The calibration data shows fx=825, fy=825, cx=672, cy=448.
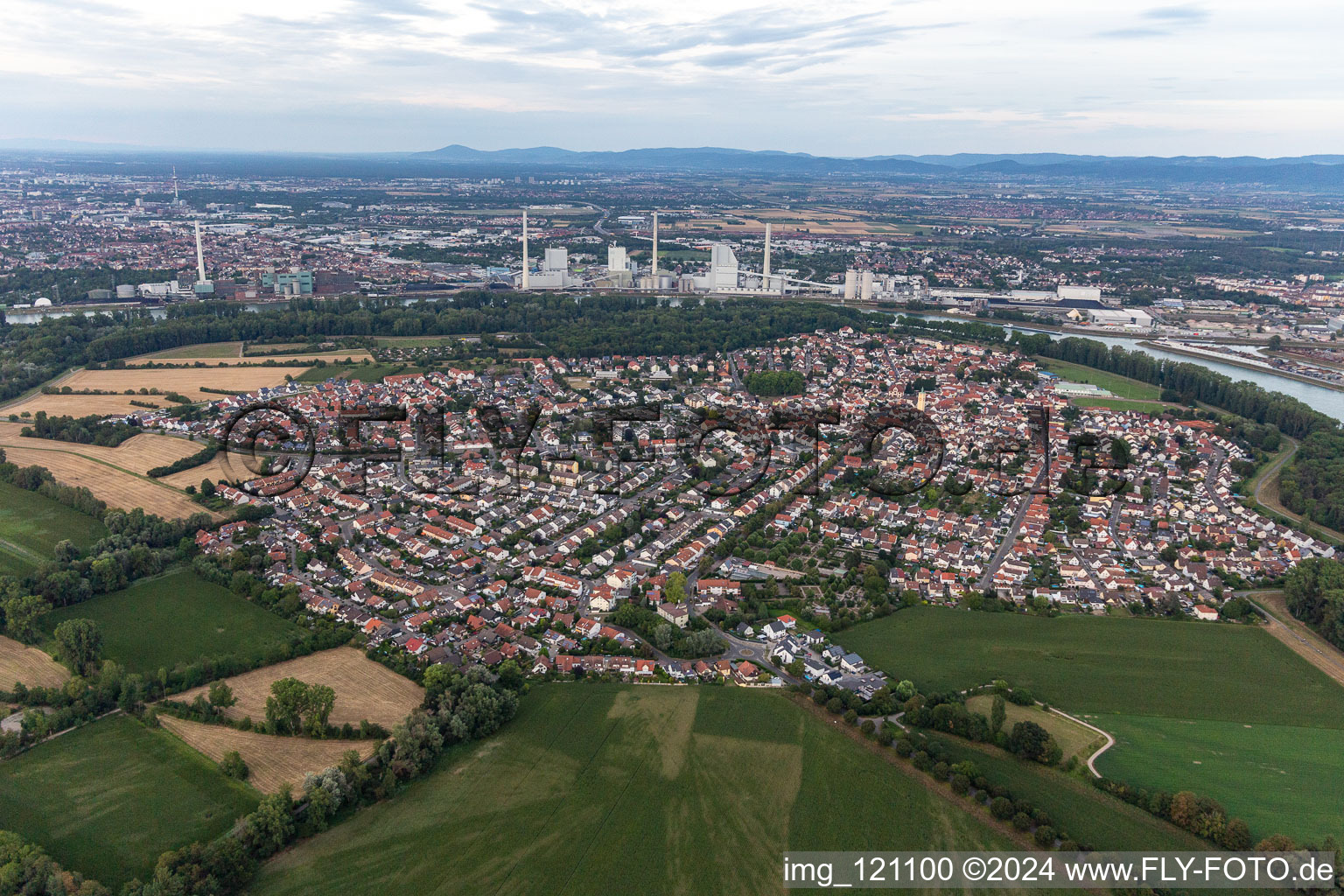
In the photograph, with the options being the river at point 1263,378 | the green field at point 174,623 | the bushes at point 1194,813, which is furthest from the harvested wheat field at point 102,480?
the river at point 1263,378

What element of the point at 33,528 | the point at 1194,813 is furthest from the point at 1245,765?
the point at 33,528

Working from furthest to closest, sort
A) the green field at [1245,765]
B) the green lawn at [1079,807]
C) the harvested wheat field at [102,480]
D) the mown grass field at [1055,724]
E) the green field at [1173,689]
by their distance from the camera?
the harvested wheat field at [102,480] < the mown grass field at [1055,724] < the green field at [1173,689] < the green field at [1245,765] < the green lawn at [1079,807]

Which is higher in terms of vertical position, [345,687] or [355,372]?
[355,372]

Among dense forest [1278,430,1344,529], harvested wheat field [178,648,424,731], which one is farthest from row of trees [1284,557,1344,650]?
harvested wheat field [178,648,424,731]

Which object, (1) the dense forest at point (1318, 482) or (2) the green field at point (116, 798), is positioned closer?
(2) the green field at point (116, 798)

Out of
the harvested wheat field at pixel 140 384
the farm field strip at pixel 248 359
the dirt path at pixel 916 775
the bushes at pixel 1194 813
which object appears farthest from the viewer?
the farm field strip at pixel 248 359

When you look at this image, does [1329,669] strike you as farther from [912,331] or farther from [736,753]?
[912,331]

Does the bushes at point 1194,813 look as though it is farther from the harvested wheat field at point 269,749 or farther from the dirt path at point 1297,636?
the harvested wheat field at point 269,749

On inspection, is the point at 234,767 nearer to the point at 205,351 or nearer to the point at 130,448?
the point at 130,448
